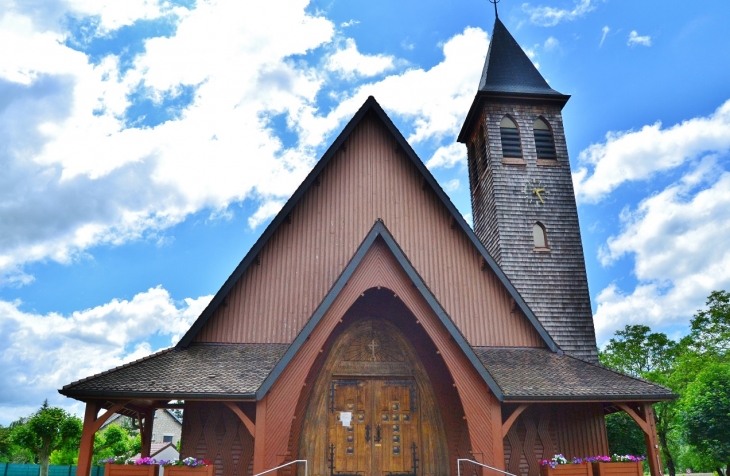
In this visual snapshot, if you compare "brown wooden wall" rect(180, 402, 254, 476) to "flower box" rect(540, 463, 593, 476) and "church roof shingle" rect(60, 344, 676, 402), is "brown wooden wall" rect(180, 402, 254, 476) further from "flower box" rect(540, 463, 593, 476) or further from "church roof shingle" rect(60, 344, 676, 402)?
"flower box" rect(540, 463, 593, 476)

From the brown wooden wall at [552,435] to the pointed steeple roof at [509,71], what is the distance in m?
11.2

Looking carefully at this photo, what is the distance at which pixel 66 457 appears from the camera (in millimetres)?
30422

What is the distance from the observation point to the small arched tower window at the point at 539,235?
17562mm

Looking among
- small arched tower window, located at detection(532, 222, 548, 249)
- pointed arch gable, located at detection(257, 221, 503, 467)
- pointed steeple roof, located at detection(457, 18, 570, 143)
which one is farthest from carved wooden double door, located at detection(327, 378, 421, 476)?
pointed steeple roof, located at detection(457, 18, 570, 143)

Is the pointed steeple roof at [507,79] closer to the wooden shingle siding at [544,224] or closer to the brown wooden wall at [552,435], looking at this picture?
the wooden shingle siding at [544,224]

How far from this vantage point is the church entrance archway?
11500 mm

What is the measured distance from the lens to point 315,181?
562 inches

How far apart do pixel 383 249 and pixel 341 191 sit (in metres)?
3.90

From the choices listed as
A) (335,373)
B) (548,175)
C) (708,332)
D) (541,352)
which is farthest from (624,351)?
(335,373)

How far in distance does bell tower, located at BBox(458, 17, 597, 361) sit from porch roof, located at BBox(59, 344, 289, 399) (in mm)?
8430

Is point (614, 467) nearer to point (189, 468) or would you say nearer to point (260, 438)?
point (260, 438)

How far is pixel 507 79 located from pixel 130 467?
56.8ft

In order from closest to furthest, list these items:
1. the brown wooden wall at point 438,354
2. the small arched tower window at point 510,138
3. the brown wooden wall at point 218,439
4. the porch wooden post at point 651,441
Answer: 1. the brown wooden wall at point 438,354
2. the porch wooden post at point 651,441
3. the brown wooden wall at point 218,439
4. the small arched tower window at point 510,138

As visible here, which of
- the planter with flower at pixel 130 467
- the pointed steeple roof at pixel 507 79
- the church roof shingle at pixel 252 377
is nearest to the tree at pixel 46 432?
the church roof shingle at pixel 252 377
